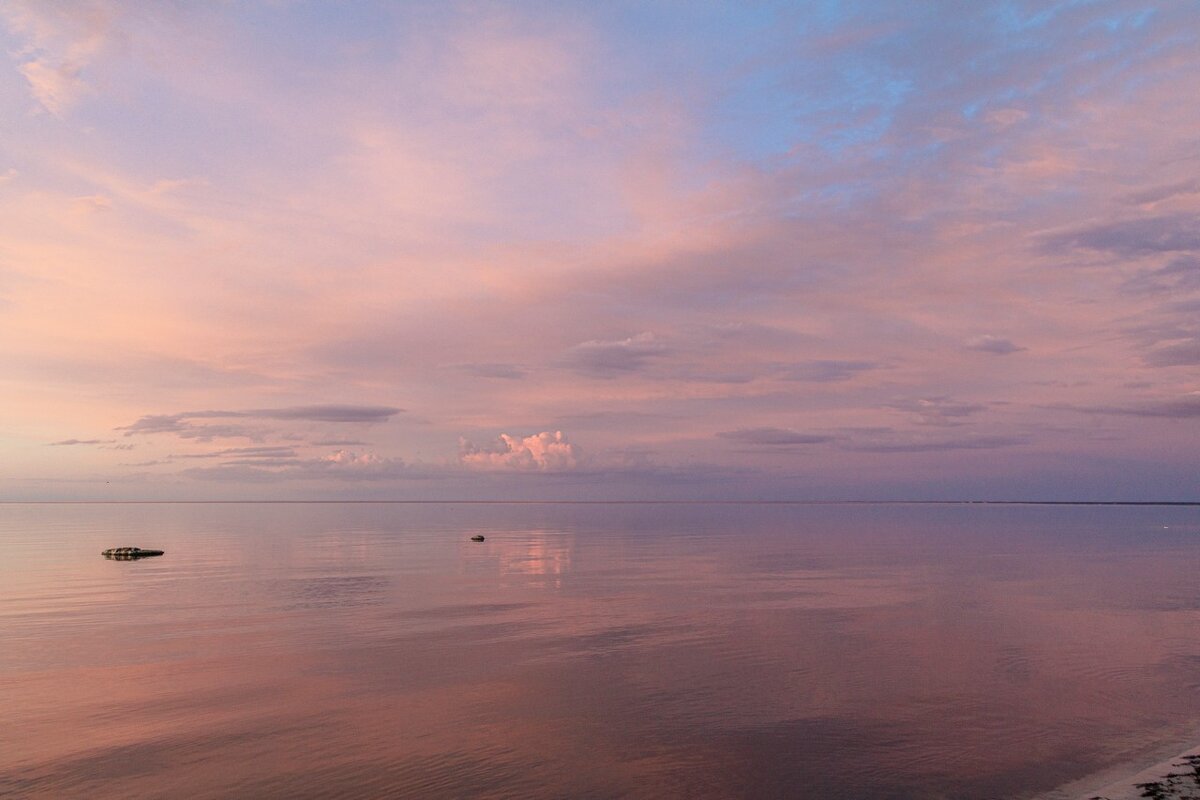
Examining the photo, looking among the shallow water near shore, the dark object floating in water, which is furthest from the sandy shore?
the dark object floating in water

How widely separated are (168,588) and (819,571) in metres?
52.0

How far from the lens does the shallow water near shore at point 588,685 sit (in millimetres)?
19938

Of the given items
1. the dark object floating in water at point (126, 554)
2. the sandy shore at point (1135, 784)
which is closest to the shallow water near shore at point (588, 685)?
the sandy shore at point (1135, 784)

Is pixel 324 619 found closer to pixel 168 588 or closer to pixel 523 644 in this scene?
pixel 523 644

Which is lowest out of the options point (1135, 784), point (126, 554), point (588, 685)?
point (1135, 784)

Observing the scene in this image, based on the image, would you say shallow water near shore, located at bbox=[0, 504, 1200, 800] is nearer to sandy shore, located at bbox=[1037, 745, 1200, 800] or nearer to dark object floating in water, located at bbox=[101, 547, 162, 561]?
sandy shore, located at bbox=[1037, 745, 1200, 800]

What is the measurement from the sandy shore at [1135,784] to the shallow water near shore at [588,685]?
0.74 metres

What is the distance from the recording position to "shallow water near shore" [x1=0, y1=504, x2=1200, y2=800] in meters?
19.9

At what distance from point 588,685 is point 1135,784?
1652 cm

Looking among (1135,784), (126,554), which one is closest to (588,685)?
(1135,784)

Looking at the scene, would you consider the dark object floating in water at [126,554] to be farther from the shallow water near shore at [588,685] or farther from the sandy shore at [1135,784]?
the sandy shore at [1135,784]

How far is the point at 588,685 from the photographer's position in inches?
1114

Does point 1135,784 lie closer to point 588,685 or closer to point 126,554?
point 588,685

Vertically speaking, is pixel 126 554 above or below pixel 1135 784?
above
